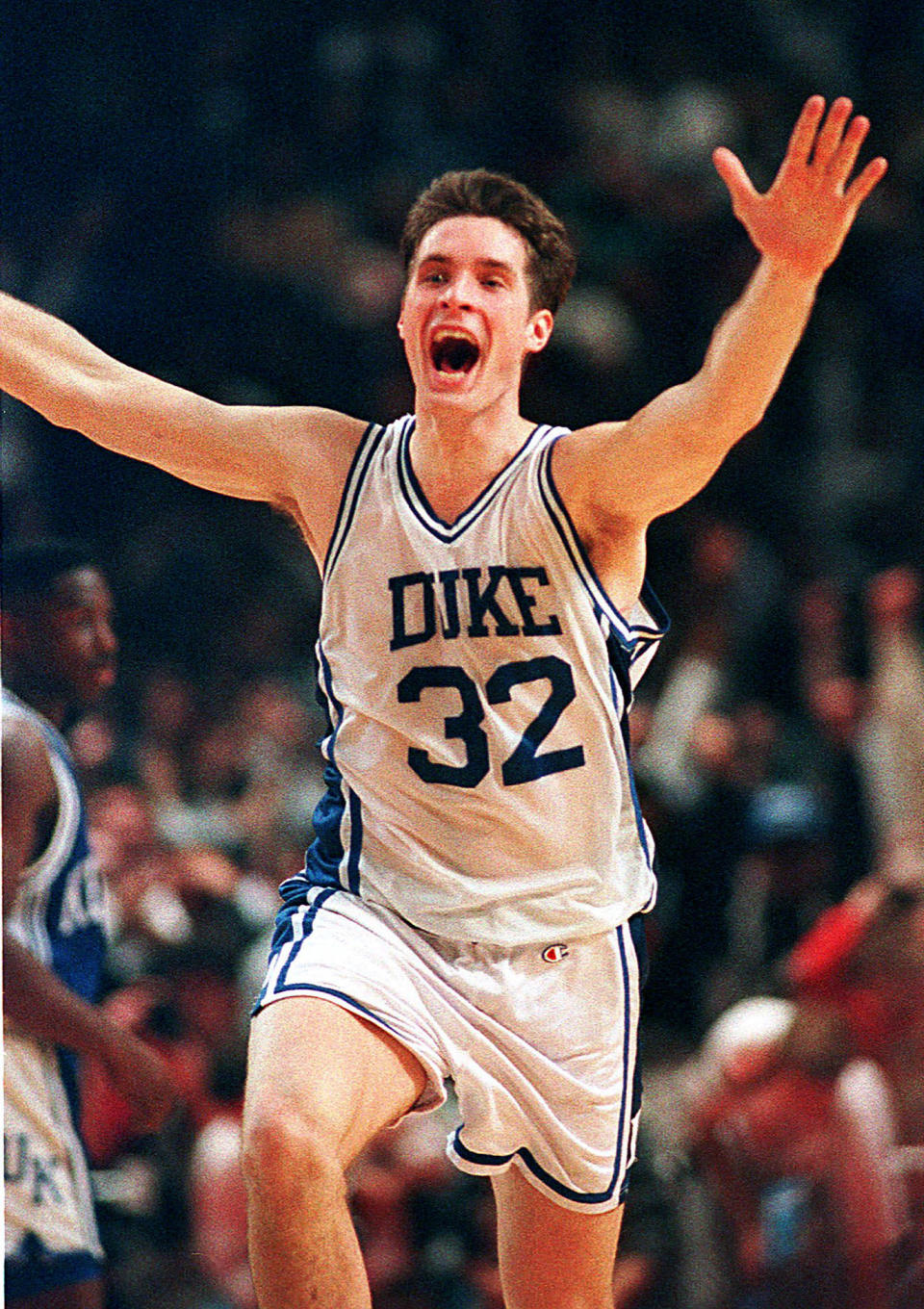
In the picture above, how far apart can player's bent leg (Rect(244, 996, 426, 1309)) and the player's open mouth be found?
3.92 feet

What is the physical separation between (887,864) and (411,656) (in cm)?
327

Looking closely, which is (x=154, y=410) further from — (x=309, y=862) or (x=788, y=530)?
(x=788, y=530)

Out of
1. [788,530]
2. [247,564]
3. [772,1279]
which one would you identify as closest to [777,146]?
[788,530]

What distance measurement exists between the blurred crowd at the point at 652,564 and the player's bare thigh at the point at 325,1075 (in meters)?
2.75

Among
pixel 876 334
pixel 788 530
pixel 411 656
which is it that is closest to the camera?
pixel 411 656

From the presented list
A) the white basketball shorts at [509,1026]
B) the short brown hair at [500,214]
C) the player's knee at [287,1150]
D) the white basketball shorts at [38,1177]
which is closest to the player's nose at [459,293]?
the short brown hair at [500,214]

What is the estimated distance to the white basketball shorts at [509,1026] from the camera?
9.86 ft

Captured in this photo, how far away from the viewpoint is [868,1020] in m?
5.39

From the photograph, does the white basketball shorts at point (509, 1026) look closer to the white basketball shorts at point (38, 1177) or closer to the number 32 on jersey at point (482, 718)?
the number 32 on jersey at point (482, 718)

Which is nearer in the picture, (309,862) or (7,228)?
(309,862)

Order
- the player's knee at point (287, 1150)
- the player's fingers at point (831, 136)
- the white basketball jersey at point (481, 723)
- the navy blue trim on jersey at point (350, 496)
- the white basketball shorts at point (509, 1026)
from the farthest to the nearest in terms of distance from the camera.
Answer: the navy blue trim on jersey at point (350, 496) < the white basketball jersey at point (481, 723) < the white basketball shorts at point (509, 1026) < the player's fingers at point (831, 136) < the player's knee at point (287, 1150)

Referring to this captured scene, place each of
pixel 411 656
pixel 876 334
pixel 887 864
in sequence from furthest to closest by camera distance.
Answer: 1. pixel 876 334
2. pixel 887 864
3. pixel 411 656

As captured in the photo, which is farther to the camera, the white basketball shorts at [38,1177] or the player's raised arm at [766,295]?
the white basketball shorts at [38,1177]

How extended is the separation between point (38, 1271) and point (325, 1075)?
6.92ft
